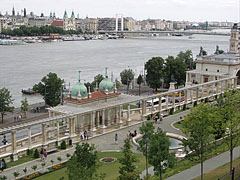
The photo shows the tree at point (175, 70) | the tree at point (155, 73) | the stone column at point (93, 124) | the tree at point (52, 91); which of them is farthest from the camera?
the tree at point (175, 70)

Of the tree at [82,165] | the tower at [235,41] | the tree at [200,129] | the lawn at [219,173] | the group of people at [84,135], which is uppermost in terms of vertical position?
the tower at [235,41]

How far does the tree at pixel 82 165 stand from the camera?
51.1 feet

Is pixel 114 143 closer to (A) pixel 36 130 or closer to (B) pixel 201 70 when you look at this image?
(A) pixel 36 130

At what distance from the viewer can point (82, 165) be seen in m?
17.2

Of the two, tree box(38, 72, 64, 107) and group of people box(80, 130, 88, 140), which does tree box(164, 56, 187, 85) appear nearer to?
tree box(38, 72, 64, 107)

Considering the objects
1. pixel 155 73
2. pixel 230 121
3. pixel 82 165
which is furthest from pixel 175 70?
pixel 82 165

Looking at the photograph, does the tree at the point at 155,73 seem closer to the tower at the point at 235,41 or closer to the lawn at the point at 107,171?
the tower at the point at 235,41

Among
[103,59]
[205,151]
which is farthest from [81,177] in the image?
[103,59]

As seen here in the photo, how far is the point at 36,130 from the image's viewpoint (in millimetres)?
37781

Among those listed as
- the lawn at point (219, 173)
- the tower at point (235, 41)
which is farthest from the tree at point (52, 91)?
the tower at point (235, 41)

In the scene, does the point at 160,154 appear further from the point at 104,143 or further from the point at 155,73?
the point at 155,73

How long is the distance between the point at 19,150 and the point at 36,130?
12.4m

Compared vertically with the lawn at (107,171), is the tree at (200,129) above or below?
above

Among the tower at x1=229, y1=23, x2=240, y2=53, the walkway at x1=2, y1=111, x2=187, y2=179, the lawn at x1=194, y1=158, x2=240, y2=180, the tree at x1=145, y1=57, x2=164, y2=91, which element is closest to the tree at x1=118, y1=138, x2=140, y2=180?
the walkway at x1=2, y1=111, x2=187, y2=179
